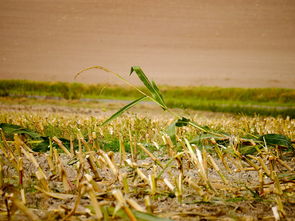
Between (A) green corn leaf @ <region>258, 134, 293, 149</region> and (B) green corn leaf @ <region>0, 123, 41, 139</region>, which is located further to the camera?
Result: (B) green corn leaf @ <region>0, 123, 41, 139</region>

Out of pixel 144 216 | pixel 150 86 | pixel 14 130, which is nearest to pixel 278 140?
pixel 150 86

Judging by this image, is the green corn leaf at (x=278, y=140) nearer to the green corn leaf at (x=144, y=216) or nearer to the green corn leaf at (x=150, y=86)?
the green corn leaf at (x=150, y=86)

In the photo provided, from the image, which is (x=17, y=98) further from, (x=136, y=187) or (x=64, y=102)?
(x=136, y=187)

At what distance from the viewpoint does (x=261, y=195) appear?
117 cm

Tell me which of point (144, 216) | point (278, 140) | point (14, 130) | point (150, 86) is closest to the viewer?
point (144, 216)

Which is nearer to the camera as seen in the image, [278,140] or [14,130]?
[278,140]

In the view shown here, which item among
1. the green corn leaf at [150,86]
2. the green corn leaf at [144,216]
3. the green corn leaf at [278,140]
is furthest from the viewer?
the green corn leaf at [278,140]

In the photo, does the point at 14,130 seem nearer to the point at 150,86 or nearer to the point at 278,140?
the point at 150,86

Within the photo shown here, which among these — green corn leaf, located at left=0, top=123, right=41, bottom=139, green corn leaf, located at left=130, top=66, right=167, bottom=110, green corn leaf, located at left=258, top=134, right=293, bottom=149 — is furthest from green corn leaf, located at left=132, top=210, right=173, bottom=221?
green corn leaf, located at left=0, top=123, right=41, bottom=139

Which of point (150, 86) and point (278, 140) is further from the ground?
point (150, 86)

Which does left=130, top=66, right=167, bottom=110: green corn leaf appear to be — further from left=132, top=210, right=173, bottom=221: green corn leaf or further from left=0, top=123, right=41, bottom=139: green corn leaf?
left=0, top=123, right=41, bottom=139: green corn leaf

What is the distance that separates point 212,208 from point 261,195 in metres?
0.24

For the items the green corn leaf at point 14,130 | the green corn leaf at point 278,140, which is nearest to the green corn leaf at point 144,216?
the green corn leaf at point 278,140

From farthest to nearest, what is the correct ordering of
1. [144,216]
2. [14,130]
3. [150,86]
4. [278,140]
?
[14,130] → [278,140] → [150,86] → [144,216]
